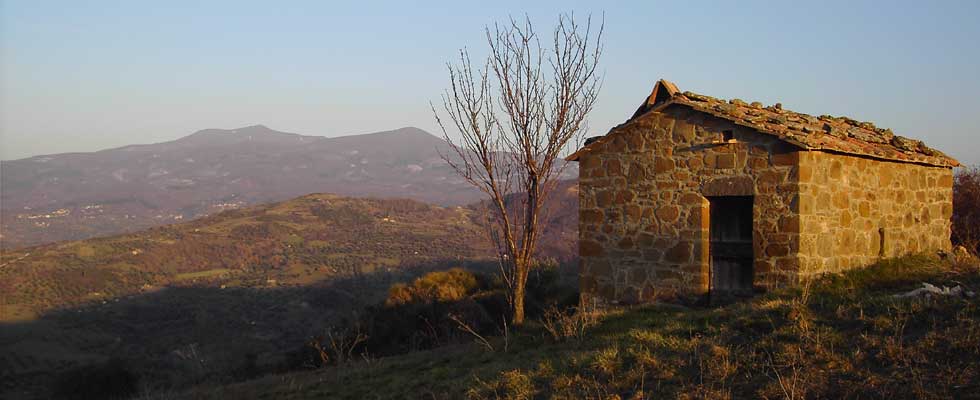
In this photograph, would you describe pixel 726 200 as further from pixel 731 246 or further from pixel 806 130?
pixel 806 130

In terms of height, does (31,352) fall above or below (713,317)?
below

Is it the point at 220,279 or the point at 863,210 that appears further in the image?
the point at 220,279

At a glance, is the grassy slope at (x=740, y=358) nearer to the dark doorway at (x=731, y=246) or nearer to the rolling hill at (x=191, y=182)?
the dark doorway at (x=731, y=246)

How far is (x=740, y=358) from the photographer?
696 cm

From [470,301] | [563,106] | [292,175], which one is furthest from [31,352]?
[292,175]

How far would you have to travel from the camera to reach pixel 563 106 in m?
11.6

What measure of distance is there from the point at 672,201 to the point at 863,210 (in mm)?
3164

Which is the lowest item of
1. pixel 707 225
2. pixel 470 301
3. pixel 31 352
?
pixel 31 352

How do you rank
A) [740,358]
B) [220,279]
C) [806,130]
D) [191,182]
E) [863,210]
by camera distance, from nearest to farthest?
[740,358]
[806,130]
[863,210]
[220,279]
[191,182]

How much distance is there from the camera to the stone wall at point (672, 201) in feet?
36.0

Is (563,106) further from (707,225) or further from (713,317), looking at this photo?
(713,317)

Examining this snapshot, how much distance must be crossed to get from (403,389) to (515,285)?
4133 millimetres

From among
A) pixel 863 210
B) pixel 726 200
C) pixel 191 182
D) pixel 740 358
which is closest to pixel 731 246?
pixel 726 200

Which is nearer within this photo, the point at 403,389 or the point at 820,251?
the point at 403,389
